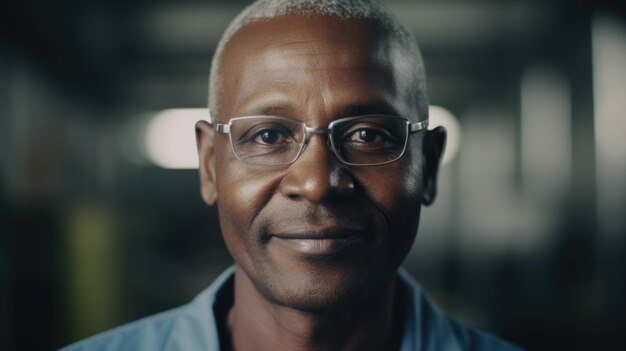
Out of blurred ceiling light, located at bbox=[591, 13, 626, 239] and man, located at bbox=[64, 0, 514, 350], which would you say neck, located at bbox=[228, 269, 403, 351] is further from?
blurred ceiling light, located at bbox=[591, 13, 626, 239]

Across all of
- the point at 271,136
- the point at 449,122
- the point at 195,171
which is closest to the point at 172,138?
the point at 195,171

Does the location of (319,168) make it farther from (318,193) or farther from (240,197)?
(240,197)

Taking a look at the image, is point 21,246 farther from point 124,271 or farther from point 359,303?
point 359,303

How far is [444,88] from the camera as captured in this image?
5.90 m

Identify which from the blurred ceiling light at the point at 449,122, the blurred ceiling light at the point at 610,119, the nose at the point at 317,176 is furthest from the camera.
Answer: the blurred ceiling light at the point at 449,122

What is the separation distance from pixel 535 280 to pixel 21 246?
12.8 feet

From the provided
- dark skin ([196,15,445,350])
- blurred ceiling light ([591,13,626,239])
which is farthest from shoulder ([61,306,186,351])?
blurred ceiling light ([591,13,626,239])

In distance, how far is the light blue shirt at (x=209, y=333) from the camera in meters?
1.48

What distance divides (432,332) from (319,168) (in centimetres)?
60

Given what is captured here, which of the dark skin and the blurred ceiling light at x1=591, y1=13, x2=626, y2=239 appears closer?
the dark skin

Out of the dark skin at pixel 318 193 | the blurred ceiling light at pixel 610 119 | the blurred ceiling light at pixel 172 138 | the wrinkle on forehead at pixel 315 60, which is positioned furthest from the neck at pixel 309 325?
the blurred ceiling light at pixel 172 138

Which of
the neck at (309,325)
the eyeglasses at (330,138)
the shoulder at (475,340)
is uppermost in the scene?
the eyeglasses at (330,138)

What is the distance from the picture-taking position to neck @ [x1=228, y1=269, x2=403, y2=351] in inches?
53.0

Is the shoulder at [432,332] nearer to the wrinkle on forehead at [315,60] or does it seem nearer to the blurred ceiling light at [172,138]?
the wrinkle on forehead at [315,60]
